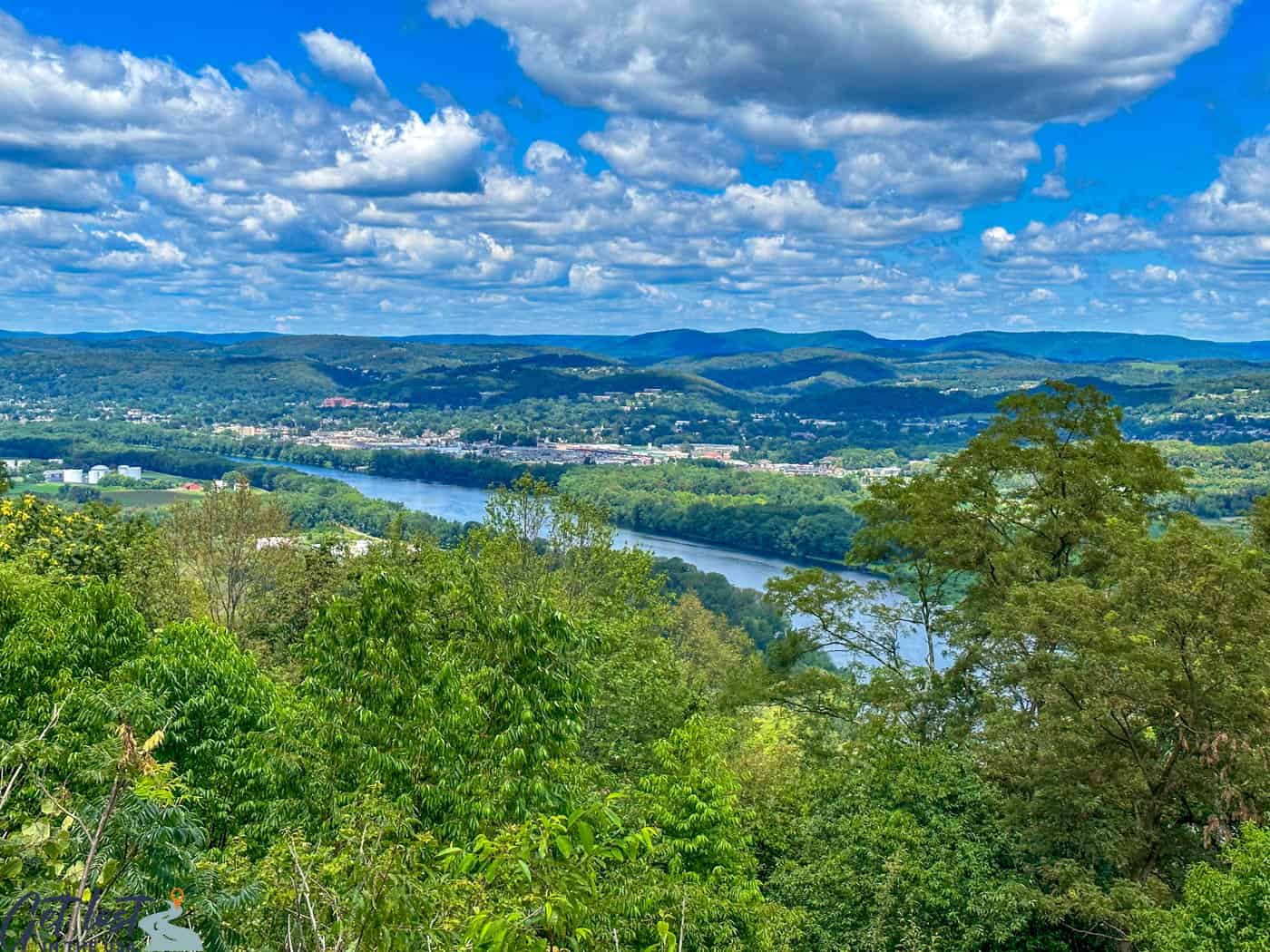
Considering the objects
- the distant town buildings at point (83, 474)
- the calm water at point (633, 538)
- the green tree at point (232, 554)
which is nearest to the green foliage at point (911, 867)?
the green tree at point (232, 554)

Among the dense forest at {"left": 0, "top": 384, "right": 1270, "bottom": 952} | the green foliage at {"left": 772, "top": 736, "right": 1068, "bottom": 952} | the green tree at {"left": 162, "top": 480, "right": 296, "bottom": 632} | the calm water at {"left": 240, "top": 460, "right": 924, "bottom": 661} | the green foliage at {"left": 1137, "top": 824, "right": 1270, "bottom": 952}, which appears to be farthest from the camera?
the calm water at {"left": 240, "top": 460, "right": 924, "bottom": 661}

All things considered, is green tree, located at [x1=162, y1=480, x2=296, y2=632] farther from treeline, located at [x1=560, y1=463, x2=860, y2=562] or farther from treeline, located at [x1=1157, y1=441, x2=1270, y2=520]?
treeline, located at [x1=1157, y1=441, x2=1270, y2=520]

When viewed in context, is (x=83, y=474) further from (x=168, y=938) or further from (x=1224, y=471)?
(x=1224, y=471)

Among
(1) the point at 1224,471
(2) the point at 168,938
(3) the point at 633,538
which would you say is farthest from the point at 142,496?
(1) the point at 1224,471

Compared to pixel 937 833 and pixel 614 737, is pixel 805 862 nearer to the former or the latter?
pixel 937 833

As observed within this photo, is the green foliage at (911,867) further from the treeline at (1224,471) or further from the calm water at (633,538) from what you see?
the treeline at (1224,471)

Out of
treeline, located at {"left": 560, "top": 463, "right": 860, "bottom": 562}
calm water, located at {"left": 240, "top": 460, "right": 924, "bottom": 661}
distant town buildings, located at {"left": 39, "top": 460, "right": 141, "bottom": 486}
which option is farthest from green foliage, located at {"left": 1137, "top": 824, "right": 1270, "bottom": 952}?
distant town buildings, located at {"left": 39, "top": 460, "right": 141, "bottom": 486}
